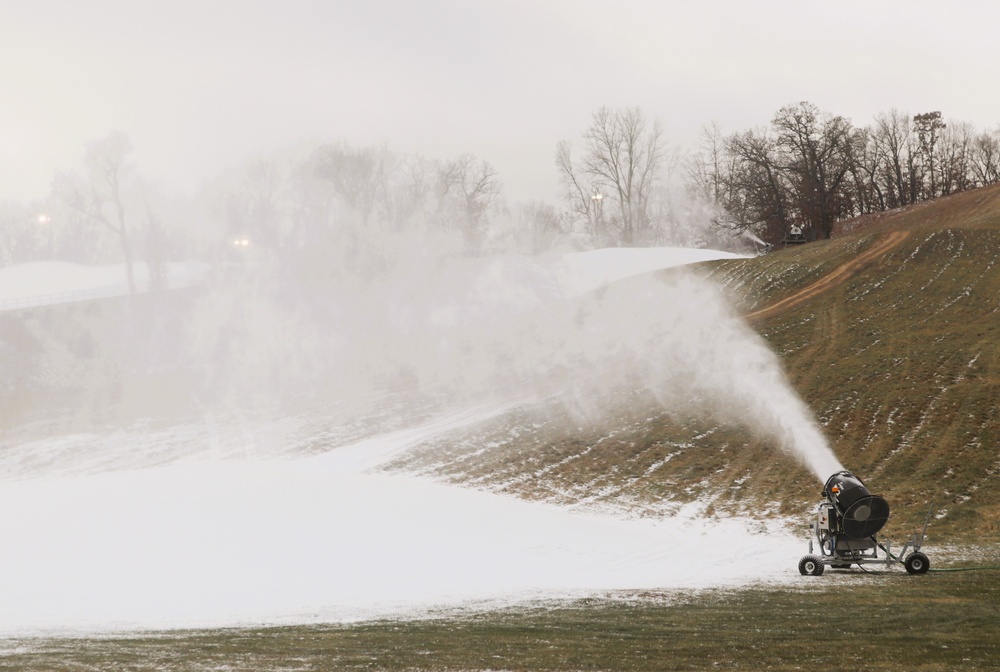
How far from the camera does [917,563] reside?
45.4 feet

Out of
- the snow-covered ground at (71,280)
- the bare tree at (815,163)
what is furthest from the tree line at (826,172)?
the snow-covered ground at (71,280)

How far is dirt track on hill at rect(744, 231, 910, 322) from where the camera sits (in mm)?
39781

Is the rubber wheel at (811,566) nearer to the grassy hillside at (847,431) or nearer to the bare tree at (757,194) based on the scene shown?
the grassy hillside at (847,431)

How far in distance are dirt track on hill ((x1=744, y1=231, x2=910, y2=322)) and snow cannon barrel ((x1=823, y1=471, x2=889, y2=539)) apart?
25864 millimetres

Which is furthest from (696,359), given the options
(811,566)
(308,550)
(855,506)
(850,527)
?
(855,506)

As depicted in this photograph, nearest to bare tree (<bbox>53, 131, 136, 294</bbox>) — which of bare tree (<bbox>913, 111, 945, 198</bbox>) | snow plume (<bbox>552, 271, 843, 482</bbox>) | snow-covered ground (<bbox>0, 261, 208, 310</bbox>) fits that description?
snow-covered ground (<bbox>0, 261, 208, 310</bbox>)

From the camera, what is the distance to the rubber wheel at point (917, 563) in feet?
45.2

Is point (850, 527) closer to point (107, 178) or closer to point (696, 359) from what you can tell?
point (696, 359)

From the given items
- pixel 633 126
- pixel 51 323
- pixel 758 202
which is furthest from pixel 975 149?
pixel 51 323

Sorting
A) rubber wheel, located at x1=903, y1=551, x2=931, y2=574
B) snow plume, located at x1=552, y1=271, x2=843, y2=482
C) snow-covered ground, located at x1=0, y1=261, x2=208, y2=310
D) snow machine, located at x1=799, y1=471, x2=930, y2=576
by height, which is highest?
snow-covered ground, located at x1=0, y1=261, x2=208, y2=310

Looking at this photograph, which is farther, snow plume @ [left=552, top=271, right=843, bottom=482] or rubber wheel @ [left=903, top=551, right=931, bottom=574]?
snow plume @ [left=552, top=271, right=843, bottom=482]

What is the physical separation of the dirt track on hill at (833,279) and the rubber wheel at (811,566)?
25.5 meters

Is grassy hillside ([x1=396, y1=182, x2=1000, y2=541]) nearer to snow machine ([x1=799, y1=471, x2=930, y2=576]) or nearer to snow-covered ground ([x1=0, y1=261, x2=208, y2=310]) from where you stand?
snow machine ([x1=799, y1=471, x2=930, y2=576])

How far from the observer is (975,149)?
9544cm
